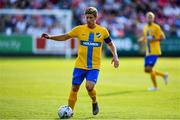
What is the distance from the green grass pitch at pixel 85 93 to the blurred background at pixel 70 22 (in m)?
6.15

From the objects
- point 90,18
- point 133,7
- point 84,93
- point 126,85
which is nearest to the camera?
point 90,18

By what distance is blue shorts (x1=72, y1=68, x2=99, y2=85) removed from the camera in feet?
46.4

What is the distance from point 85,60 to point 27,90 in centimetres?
A: 660

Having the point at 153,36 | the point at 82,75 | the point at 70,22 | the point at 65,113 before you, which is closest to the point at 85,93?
the point at 153,36

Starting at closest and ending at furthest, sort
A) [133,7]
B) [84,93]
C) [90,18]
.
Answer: [90,18], [84,93], [133,7]

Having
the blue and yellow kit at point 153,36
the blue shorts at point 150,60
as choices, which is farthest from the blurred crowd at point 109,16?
the blue shorts at point 150,60

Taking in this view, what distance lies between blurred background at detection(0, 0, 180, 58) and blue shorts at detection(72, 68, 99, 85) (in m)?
23.6

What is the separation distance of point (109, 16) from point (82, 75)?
A: 26969mm

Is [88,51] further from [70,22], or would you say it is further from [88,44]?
[70,22]

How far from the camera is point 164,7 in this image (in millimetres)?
42250

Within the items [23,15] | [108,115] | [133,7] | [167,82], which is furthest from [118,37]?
[108,115]

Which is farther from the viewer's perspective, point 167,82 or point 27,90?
point 167,82

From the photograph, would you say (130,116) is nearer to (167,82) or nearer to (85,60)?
(85,60)

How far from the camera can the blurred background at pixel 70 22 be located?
38531mm
